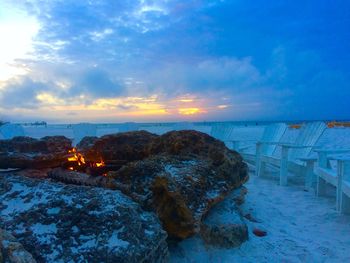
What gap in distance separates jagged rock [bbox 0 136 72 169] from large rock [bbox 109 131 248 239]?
1.52 metres

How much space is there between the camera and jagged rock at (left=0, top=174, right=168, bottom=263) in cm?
168

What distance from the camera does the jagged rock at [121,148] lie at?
4.13 m

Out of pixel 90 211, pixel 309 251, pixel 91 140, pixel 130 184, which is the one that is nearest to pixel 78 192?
pixel 90 211

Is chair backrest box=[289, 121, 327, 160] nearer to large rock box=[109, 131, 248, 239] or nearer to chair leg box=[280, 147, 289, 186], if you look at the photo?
chair leg box=[280, 147, 289, 186]

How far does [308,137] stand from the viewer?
→ 6.23m

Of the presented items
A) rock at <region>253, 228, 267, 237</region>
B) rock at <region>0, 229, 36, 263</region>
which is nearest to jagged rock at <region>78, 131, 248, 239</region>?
rock at <region>253, 228, 267, 237</region>

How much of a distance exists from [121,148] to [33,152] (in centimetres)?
121

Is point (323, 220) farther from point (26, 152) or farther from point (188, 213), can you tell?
point (26, 152)

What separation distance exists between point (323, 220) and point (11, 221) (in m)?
3.44

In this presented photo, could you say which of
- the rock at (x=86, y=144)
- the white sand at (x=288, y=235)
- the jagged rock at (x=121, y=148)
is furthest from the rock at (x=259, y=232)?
the rock at (x=86, y=144)

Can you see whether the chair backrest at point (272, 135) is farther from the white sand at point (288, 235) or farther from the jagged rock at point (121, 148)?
the jagged rock at point (121, 148)

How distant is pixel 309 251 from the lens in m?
2.82

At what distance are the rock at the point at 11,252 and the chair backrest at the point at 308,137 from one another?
548cm

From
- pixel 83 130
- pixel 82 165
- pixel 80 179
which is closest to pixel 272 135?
pixel 83 130
